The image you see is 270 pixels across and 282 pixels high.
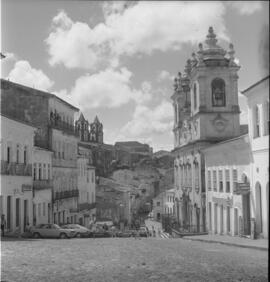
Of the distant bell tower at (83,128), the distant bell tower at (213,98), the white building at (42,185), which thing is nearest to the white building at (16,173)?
the white building at (42,185)

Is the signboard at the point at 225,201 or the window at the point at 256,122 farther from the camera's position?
the signboard at the point at 225,201

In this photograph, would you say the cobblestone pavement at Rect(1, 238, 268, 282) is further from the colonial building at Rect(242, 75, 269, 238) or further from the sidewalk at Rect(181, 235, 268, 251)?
the colonial building at Rect(242, 75, 269, 238)

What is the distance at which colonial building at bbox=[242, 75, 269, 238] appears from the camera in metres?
4.13

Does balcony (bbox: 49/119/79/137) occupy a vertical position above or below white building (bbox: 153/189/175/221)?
above

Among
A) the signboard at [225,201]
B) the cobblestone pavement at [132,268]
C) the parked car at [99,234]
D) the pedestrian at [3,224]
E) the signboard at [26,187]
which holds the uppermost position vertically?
the signboard at [26,187]

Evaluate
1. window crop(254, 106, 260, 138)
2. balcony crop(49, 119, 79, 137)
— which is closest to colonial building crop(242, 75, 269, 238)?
window crop(254, 106, 260, 138)

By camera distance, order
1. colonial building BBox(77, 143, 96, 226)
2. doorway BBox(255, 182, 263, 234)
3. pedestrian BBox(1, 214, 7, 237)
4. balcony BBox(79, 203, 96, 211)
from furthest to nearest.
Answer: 1. colonial building BBox(77, 143, 96, 226)
2. balcony BBox(79, 203, 96, 211)
3. pedestrian BBox(1, 214, 7, 237)
4. doorway BBox(255, 182, 263, 234)

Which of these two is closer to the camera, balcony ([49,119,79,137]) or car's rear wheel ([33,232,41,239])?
car's rear wheel ([33,232,41,239])

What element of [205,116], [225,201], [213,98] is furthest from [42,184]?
[213,98]

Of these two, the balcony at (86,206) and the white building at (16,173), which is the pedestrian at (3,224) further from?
the balcony at (86,206)

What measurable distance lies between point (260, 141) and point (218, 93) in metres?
27.4

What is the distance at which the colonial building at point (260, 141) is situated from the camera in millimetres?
4129

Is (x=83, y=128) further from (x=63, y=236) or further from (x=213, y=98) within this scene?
(x=63, y=236)

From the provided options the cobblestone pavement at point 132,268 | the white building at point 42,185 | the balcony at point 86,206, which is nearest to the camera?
the cobblestone pavement at point 132,268
